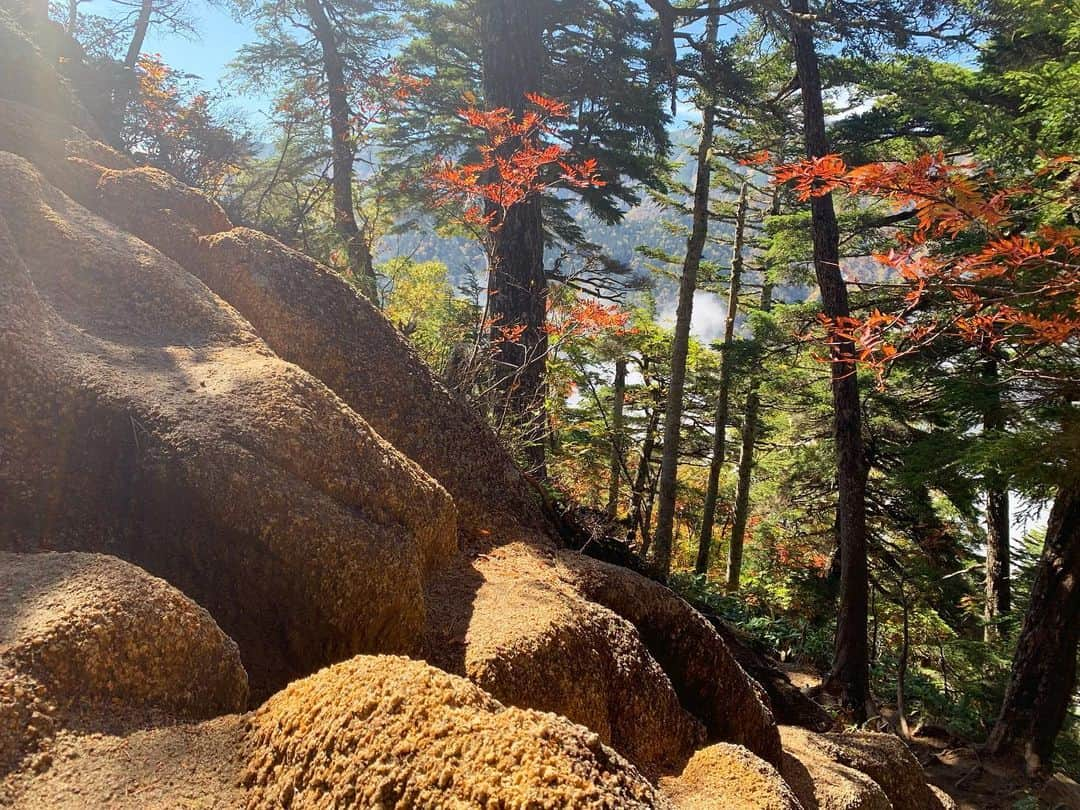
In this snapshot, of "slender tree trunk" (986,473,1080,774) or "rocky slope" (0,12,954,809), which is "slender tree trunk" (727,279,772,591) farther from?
"rocky slope" (0,12,954,809)

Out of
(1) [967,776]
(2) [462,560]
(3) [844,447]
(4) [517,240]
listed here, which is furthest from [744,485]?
(2) [462,560]

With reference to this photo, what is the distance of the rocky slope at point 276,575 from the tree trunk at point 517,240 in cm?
254

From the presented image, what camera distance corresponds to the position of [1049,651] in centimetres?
668

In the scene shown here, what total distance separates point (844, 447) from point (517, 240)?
4.94m

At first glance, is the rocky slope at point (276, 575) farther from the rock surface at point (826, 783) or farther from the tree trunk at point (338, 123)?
the tree trunk at point (338, 123)

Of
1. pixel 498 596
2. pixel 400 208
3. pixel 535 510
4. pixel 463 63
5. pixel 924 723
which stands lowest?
pixel 924 723

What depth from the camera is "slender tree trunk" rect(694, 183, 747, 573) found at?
16422 millimetres

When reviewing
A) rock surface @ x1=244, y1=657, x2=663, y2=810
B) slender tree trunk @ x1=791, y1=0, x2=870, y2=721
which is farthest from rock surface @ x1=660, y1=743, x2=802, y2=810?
slender tree trunk @ x1=791, y1=0, x2=870, y2=721

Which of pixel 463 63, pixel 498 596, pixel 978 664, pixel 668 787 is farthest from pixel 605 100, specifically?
pixel 978 664

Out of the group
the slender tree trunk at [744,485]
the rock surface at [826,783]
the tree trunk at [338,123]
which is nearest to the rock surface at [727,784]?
the rock surface at [826,783]

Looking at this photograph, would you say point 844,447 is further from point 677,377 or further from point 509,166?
point 509,166

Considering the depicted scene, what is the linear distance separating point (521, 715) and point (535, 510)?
2.73 m

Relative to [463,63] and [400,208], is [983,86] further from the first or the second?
[400,208]

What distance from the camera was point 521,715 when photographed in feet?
4.62
